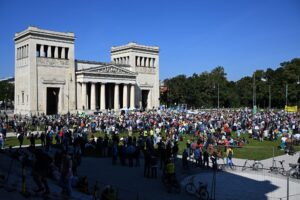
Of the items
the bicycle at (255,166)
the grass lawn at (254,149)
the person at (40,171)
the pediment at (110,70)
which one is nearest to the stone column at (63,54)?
the pediment at (110,70)

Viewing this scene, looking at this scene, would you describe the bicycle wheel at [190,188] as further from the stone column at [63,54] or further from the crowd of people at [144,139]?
the stone column at [63,54]

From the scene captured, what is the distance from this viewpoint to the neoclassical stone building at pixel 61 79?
223 ft

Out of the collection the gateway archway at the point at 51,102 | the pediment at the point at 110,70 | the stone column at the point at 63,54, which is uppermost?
the stone column at the point at 63,54

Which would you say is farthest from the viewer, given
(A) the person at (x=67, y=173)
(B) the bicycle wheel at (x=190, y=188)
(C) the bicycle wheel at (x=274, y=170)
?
(C) the bicycle wheel at (x=274, y=170)

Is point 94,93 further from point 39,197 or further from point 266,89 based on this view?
point 39,197

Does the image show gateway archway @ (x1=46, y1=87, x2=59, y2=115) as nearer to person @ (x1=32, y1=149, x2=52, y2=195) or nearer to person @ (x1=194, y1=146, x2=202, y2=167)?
person @ (x1=194, y1=146, x2=202, y2=167)

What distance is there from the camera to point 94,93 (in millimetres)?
75562

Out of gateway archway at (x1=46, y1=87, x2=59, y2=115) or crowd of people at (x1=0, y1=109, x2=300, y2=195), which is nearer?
crowd of people at (x1=0, y1=109, x2=300, y2=195)

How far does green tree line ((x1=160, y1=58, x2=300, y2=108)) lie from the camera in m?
102

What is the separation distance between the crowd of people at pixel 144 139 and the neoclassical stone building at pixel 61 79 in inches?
805

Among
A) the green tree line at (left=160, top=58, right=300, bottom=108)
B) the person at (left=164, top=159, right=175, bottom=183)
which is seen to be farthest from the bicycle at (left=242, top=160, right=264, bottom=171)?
the green tree line at (left=160, top=58, right=300, bottom=108)

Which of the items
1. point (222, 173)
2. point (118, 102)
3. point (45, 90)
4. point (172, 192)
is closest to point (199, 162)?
point (222, 173)

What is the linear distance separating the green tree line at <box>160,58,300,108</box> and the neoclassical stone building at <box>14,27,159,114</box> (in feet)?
67.0

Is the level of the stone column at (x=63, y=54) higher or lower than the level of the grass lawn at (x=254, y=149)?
higher
